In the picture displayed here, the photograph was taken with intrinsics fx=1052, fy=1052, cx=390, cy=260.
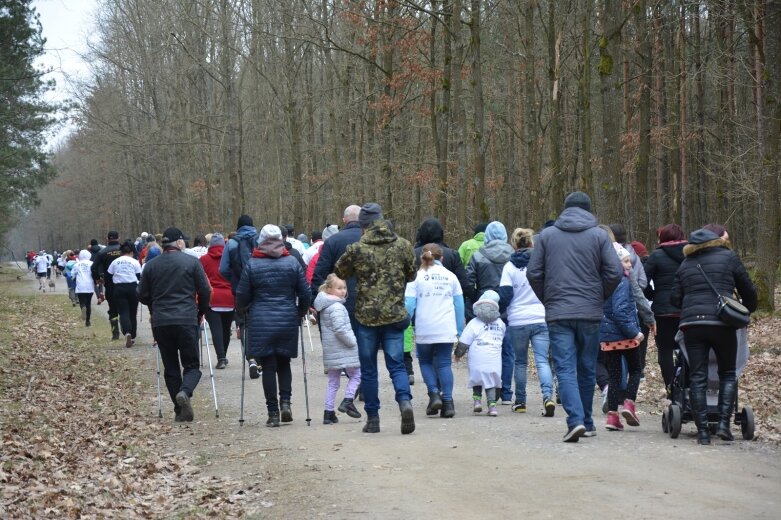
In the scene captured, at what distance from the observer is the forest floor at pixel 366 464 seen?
688 centimetres

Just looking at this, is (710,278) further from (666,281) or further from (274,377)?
(274,377)

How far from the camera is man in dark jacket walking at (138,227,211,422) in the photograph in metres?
11.6

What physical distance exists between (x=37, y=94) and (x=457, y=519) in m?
34.5

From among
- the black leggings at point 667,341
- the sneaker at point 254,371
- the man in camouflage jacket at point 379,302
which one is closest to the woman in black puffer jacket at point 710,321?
the black leggings at point 667,341

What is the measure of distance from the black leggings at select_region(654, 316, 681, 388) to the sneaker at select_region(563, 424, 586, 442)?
271 centimetres

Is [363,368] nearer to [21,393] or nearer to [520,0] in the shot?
[21,393]

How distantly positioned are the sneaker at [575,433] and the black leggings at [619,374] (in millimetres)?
1140

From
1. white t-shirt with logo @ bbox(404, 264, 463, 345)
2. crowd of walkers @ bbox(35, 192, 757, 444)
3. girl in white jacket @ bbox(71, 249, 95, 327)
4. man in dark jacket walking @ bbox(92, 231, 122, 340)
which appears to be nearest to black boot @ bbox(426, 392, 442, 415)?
crowd of walkers @ bbox(35, 192, 757, 444)

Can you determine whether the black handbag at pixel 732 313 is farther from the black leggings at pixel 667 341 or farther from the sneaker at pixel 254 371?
the sneaker at pixel 254 371

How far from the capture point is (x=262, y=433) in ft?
34.7

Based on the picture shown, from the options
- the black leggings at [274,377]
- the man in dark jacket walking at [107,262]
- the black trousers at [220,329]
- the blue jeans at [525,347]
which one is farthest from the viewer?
the man in dark jacket walking at [107,262]

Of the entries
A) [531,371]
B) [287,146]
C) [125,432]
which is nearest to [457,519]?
[125,432]

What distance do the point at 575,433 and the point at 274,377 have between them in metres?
3.38

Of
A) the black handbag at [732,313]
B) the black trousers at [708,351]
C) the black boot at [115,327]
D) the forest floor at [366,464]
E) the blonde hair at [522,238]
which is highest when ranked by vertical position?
the blonde hair at [522,238]
